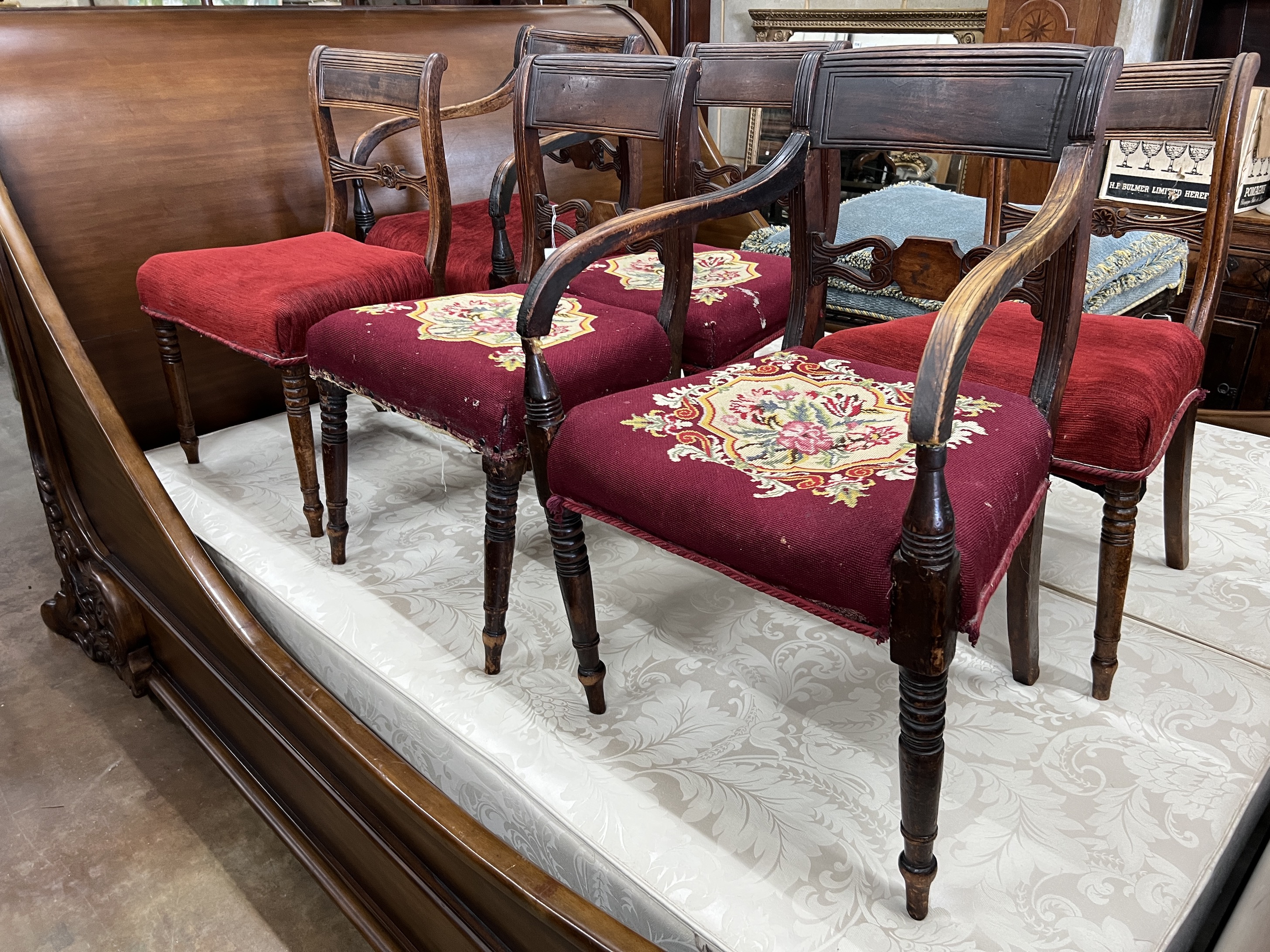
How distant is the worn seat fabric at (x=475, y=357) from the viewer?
1211 mm

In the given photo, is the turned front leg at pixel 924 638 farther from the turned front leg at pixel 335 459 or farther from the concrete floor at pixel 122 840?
the turned front leg at pixel 335 459

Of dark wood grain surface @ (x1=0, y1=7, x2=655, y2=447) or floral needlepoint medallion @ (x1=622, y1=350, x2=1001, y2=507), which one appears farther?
dark wood grain surface @ (x1=0, y1=7, x2=655, y2=447)

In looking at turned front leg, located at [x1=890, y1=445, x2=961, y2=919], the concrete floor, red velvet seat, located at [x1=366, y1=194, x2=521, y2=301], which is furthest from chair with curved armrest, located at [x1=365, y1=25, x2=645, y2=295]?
turned front leg, located at [x1=890, y1=445, x2=961, y2=919]

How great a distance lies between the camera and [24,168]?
5.89 feet

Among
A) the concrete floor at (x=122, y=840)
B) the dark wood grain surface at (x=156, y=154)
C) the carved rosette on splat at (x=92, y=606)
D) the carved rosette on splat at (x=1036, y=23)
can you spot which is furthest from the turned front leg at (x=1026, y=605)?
the carved rosette on splat at (x=1036, y=23)

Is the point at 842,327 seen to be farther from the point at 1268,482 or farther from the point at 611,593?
the point at 611,593

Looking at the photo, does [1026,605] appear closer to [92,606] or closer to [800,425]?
[800,425]

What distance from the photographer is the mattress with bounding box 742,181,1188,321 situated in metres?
1.81

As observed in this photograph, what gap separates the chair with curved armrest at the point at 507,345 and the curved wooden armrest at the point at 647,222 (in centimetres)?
14

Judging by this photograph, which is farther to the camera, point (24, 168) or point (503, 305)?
point (24, 168)

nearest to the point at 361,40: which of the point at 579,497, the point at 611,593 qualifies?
the point at 611,593

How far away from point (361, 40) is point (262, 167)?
0.48m

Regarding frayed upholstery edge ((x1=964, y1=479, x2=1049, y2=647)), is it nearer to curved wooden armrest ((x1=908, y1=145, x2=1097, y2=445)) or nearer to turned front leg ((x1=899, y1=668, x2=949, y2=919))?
turned front leg ((x1=899, y1=668, x2=949, y2=919))

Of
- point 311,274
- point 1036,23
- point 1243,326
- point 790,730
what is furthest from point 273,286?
point 1243,326
